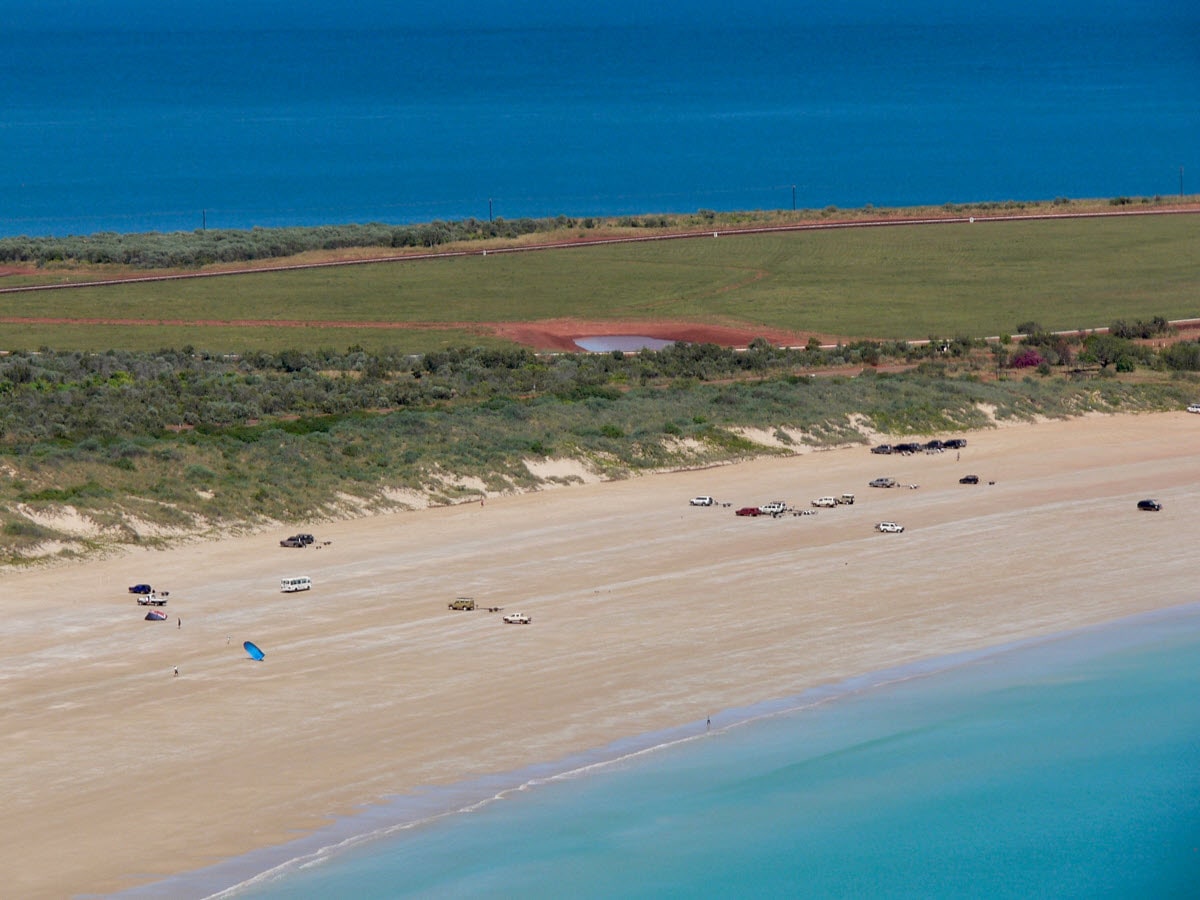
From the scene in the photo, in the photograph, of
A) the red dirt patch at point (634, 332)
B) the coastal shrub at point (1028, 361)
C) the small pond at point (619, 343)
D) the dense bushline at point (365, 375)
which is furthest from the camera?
the red dirt patch at point (634, 332)

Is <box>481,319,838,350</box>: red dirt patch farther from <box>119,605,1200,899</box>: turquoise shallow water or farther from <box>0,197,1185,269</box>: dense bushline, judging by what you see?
<box>119,605,1200,899</box>: turquoise shallow water

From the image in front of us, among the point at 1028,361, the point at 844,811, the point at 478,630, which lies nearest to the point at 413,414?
the point at 478,630

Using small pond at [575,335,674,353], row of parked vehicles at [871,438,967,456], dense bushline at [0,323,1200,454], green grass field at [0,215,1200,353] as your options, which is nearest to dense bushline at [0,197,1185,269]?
green grass field at [0,215,1200,353]

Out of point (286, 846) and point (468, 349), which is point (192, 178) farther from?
point (286, 846)

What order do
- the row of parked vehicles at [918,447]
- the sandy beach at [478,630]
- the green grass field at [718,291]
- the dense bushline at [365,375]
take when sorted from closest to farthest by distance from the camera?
the sandy beach at [478,630] < the dense bushline at [365,375] < the row of parked vehicles at [918,447] < the green grass field at [718,291]

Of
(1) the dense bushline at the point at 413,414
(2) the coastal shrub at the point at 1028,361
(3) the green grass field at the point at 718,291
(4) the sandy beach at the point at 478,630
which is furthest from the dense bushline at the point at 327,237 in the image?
(4) the sandy beach at the point at 478,630

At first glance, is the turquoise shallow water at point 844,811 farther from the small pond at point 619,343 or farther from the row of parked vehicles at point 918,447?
the small pond at point 619,343
